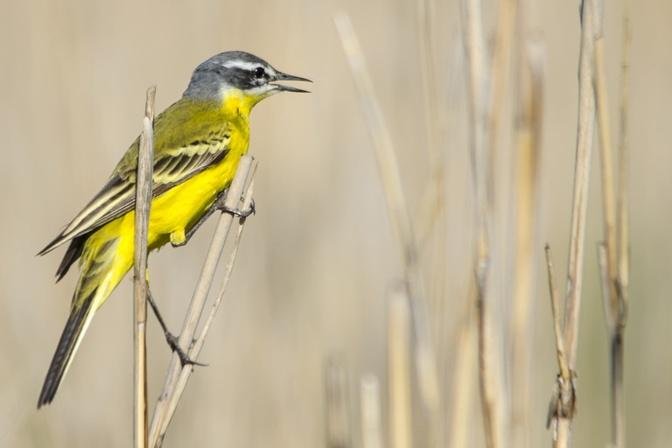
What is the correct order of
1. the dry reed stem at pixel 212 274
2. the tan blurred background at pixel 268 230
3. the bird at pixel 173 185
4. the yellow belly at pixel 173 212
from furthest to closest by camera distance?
the tan blurred background at pixel 268 230
the yellow belly at pixel 173 212
the bird at pixel 173 185
the dry reed stem at pixel 212 274

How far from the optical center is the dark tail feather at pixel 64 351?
126 inches

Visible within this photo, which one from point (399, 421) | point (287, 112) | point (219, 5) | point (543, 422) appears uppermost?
point (219, 5)

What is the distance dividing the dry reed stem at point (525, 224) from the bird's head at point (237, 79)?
1832 mm

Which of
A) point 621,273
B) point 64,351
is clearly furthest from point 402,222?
point 64,351

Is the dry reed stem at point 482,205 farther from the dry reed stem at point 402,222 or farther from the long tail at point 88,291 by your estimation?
the long tail at point 88,291

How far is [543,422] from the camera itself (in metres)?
4.43

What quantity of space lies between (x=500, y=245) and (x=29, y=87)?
11.3 ft

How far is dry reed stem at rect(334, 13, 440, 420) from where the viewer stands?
2.75m

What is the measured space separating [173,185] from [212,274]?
1356mm

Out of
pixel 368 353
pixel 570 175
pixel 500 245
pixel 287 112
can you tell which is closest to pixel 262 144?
pixel 287 112

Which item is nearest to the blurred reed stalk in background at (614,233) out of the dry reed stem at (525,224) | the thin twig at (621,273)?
the thin twig at (621,273)

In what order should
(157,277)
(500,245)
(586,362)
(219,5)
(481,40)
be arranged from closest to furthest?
(481,40) → (500,245) → (586,362) → (157,277) → (219,5)

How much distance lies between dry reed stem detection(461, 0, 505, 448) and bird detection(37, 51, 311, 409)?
79 cm

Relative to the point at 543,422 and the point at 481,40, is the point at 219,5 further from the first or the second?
the point at 481,40
